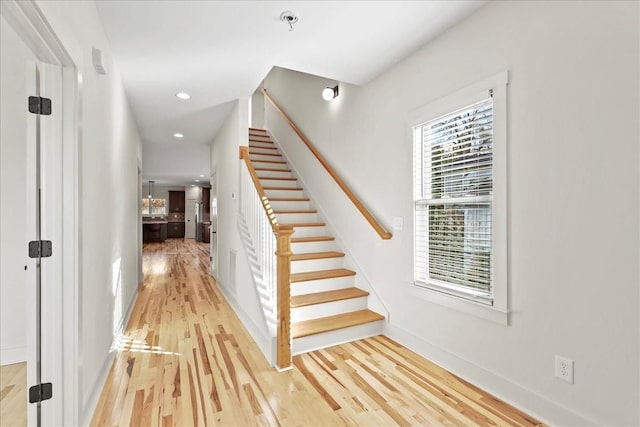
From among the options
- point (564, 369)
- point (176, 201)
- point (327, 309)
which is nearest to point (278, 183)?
point (327, 309)

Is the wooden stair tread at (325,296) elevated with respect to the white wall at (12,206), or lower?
lower

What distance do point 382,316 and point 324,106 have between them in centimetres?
281

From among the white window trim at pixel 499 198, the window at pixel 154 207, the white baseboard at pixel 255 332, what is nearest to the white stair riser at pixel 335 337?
the white baseboard at pixel 255 332

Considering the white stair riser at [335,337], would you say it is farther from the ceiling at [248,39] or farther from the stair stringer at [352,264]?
the ceiling at [248,39]

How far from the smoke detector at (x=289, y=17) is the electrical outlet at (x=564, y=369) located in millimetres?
2664

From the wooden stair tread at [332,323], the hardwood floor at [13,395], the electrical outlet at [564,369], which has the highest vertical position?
the electrical outlet at [564,369]

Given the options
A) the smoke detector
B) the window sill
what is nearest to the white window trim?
the window sill

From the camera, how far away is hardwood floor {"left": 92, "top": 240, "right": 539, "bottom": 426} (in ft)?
6.06

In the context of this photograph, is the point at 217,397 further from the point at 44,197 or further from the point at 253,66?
the point at 253,66

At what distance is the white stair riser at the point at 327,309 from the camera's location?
286 cm

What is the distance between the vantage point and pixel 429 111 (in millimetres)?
2492

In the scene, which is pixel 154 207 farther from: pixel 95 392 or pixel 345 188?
pixel 95 392

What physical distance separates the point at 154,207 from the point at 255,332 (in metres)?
13.8

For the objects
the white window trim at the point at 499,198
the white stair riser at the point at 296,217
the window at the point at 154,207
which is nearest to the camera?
the white window trim at the point at 499,198
